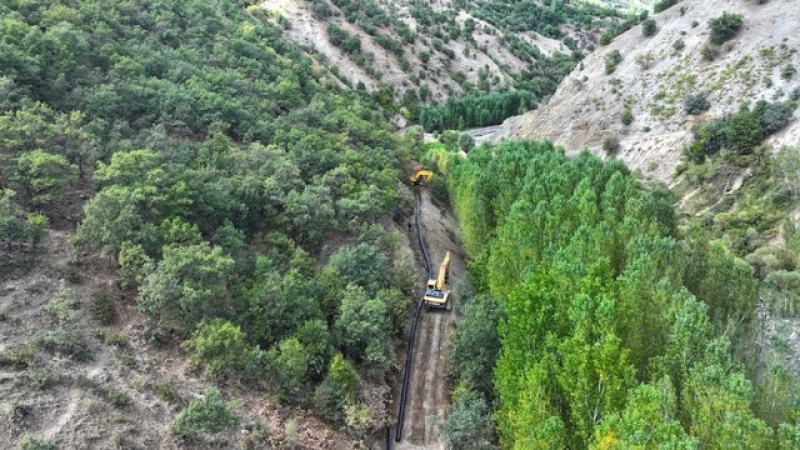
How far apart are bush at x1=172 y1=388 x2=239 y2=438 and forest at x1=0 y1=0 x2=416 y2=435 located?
0.96ft

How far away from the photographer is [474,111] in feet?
419

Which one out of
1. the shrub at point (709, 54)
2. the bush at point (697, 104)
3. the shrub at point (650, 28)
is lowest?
the bush at point (697, 104)

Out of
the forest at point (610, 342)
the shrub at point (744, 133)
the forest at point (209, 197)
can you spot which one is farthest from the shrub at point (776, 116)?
the forest at point (209, 197)

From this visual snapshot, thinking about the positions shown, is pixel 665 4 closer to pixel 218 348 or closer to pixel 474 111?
pixel 474 111

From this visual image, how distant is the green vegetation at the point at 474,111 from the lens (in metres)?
122

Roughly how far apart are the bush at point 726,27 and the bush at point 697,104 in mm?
11663

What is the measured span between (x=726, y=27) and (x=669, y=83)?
36.1 feet

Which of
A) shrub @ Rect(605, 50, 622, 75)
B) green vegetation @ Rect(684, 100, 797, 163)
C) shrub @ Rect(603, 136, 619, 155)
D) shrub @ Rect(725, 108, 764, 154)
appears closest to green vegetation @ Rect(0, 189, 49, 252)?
green vegetation @ Rect(684, 100, 797, 163)

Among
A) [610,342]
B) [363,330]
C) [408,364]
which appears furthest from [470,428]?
[610,342]

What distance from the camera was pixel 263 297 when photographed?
3297 cm

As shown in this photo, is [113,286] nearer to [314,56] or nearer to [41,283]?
[41,283]

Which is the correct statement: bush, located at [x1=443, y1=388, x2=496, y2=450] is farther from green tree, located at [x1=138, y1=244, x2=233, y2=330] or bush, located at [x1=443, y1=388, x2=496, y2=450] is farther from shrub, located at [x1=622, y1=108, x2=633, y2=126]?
shrub, located at [x1=622, y1=108, x2=633, y2=126]

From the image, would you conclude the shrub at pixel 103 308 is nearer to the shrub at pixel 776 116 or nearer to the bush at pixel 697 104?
the shrub at pixel 776 116

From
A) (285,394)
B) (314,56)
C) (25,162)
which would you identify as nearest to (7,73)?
(25,162)
